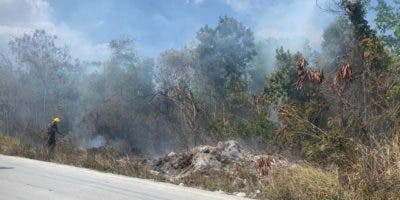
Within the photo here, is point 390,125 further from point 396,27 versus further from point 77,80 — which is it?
point 77,80

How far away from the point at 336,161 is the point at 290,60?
1440 centimetres

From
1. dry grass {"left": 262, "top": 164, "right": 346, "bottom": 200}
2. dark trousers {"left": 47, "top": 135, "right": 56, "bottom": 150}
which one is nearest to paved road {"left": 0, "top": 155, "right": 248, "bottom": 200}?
dry grass {"left": 262, "top": 164, "right": 346, "bottom": 200}

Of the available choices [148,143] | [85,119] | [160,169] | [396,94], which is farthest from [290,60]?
[85,119]

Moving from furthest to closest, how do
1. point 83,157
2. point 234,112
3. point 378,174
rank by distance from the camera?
1. point 234,112
2. point 83,157
3. point 378,174

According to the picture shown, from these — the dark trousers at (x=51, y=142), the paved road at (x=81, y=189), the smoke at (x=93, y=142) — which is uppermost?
the smoke at (x=93, y=142)

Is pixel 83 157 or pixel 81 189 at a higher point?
pixel 83 157

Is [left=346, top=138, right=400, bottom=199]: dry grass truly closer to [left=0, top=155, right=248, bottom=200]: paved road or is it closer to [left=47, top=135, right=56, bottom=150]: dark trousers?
[left=0, top=155, right=248, bottom=200]: paved road

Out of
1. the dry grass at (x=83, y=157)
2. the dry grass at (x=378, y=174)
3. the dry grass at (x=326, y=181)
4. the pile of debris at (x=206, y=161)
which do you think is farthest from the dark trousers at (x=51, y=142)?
the dry grass at (x=378, y=174)

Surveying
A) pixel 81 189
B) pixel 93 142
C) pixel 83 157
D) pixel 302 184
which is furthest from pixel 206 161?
pixel 93 142

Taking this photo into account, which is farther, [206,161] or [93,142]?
[93,142]

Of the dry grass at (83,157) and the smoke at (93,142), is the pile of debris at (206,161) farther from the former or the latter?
the smoke at (93,142)

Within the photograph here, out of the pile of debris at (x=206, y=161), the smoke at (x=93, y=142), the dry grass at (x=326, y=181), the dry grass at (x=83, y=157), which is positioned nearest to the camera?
the dry grass at (x=326, y=181)

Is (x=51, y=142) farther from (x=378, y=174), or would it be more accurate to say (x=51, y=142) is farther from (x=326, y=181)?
(x=378, y=174)

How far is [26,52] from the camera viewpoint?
41.5 m
